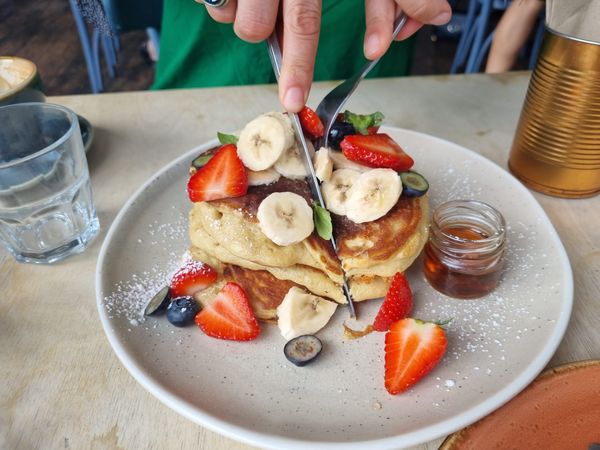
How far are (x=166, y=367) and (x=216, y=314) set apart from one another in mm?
148

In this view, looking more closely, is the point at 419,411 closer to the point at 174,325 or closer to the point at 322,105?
the point at 174,325

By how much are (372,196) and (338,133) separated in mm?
211

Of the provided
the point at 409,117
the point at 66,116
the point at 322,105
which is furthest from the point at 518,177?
the point at 66,116

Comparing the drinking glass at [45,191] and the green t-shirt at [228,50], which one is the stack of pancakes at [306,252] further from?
the green t-shirt at [228,50]

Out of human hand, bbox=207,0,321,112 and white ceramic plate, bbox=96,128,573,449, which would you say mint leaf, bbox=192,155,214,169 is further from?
human hand, bbox=207,0,321,112

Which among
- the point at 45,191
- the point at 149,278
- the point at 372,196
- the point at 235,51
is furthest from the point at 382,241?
the point at 235,51

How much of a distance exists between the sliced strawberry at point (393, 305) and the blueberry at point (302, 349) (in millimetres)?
141

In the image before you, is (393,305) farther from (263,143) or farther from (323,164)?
(263,143)

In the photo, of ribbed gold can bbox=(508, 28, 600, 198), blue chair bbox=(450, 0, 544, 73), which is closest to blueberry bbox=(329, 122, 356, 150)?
ribbed gold can bbox=(508, 28, 600, 198)

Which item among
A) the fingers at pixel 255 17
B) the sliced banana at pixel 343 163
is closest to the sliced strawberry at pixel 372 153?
the sliced banana at pixel 343 163

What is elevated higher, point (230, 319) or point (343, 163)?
point (343, 163)

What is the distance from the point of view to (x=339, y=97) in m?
1.22

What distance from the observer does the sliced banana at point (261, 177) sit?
46.3 inches

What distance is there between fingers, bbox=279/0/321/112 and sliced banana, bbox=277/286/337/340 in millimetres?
403
